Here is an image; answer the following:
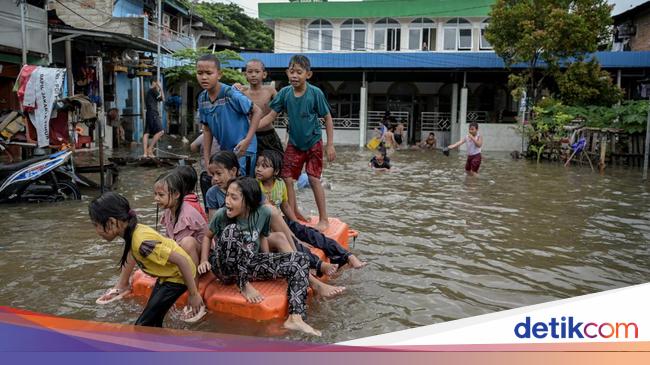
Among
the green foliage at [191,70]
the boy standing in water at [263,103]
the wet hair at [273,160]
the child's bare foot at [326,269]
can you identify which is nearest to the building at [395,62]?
the green foliage at [191,70]

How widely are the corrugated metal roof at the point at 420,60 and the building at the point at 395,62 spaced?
0.16 ft

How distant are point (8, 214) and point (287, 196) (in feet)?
14.9

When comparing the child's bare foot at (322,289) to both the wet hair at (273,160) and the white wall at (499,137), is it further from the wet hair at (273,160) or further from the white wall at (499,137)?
the white wall at (499,137)

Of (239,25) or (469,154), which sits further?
(239,25)

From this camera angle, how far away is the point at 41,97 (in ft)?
29.6

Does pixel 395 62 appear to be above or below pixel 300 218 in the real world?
above

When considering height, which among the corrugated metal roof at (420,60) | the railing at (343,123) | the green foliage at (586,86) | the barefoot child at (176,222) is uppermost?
the corrugated metal roof at (420,60)

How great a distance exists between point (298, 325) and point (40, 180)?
21.8 ft

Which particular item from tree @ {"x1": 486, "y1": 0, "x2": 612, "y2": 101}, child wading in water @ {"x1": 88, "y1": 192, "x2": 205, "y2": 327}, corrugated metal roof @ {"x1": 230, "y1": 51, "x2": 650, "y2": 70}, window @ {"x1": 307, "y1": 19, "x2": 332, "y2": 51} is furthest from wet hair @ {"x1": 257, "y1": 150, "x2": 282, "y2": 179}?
window @ {"x1": 307, "y1": 19, "x2": 332, "y2": 51}

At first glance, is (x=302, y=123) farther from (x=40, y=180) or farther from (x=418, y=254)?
(x=40, y=180)

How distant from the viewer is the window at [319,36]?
108 feet

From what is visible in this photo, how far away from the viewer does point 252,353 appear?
229 cm

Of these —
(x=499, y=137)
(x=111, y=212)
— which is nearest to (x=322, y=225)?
(x=111, y=212)

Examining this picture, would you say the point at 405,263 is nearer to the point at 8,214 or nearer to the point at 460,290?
the point at 460,290
